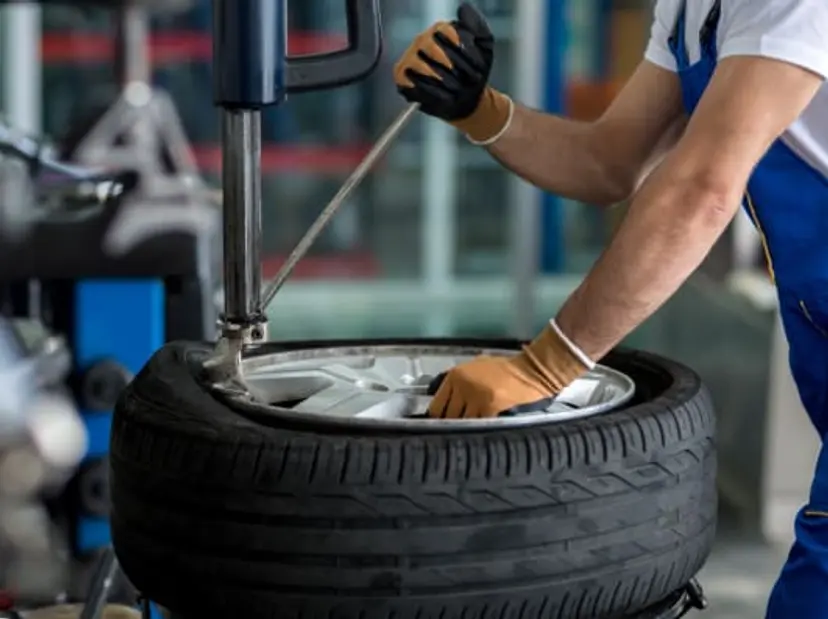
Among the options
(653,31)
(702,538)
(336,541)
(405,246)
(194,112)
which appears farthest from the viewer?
(405,246)

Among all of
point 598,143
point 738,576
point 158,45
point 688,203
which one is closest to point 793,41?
point 688,203

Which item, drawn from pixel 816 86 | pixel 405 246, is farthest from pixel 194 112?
pixel 816 86

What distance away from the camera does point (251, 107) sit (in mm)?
1188

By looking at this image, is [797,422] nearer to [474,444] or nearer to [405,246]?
[474,444]

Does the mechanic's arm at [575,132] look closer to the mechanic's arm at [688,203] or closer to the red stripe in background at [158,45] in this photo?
the mechanic's arm at [688,203]

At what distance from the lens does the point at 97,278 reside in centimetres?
217

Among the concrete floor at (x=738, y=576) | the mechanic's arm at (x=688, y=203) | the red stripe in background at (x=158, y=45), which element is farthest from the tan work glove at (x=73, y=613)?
the red stripe in background at (x=158, y=45)

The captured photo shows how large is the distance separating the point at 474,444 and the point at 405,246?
5.01 metres

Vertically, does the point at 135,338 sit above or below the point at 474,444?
below

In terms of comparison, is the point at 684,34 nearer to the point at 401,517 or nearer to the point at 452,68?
the point at 452,68

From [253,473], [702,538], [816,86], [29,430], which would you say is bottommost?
[29,430]

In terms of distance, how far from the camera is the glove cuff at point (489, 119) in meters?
1.71

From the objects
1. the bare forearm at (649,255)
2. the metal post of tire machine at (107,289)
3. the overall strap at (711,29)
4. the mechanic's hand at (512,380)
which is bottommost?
the metal post of tire machine at (107,289)

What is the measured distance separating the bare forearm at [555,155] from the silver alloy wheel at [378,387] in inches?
13.7
